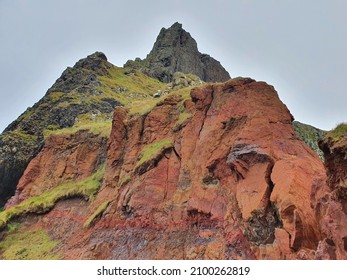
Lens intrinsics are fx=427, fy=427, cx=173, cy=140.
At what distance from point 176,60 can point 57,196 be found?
103076 mm

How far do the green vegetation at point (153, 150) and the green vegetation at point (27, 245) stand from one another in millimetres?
12189

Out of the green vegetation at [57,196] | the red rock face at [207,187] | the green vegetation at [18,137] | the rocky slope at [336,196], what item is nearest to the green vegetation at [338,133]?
the rocky slope at [336,196]

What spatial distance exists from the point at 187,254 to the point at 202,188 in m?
5.81

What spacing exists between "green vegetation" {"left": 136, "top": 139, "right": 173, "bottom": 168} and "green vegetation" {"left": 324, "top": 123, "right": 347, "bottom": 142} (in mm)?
22095

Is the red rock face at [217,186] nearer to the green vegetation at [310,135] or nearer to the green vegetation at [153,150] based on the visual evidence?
the green vegetation at [153,150]

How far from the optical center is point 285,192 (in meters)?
28.2

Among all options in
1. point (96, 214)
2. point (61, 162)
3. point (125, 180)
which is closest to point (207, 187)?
point (125, 180)

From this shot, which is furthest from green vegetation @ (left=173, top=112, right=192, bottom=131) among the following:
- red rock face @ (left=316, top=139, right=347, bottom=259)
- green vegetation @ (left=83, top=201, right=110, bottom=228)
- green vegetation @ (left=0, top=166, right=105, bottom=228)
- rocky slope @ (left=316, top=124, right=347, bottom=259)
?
red rock face @ (left=316, top=139, right=347, bottom=259)

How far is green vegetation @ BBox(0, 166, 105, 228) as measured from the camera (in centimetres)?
4889

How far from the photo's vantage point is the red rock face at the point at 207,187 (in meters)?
28.2

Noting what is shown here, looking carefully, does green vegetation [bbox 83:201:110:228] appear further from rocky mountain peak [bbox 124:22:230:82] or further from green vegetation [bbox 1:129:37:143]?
rocky mountain peak [bbox 124:22:230:82]
